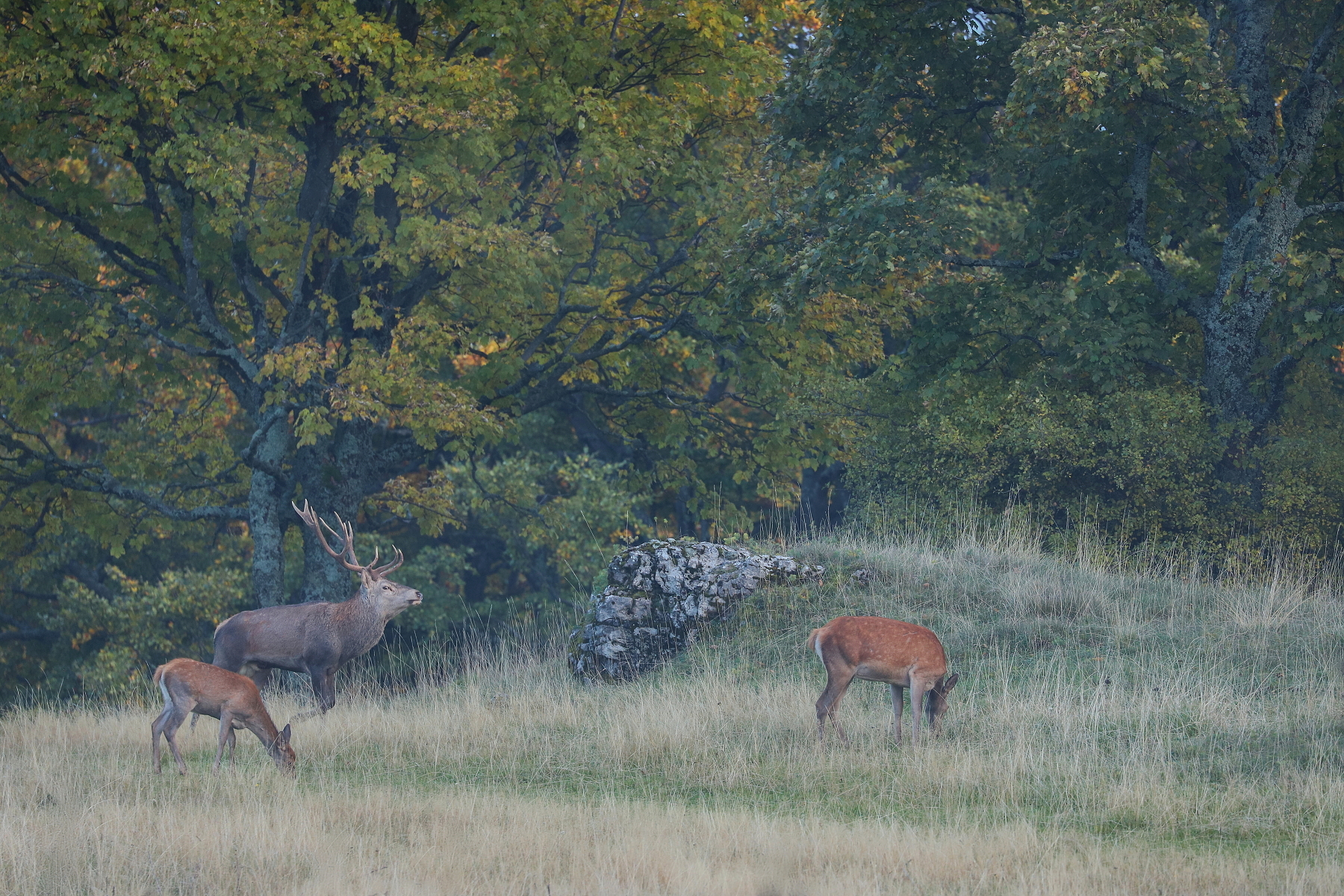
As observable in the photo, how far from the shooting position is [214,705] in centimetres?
1020

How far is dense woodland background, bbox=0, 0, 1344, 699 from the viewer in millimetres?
16078

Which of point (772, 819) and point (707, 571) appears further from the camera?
point (707, 571)

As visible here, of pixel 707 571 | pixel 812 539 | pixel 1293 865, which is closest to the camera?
pixel 1293 865

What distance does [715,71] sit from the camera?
1838 centimetres

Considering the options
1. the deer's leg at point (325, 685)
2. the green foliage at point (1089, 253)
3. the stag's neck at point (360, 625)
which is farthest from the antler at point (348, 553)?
the green foliage at point (1089, 253)

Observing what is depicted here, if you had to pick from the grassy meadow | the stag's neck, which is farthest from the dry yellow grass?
the stag's neck

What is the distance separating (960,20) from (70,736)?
15.8 meters

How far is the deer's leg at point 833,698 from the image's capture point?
10.1 m

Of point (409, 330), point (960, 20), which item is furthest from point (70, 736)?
point (960, 20)

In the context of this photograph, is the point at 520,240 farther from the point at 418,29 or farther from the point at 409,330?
the point at 418,29

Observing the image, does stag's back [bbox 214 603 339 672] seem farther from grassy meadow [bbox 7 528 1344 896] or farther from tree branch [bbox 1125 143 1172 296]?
tree branch [bbox 1125 143 1172 296]

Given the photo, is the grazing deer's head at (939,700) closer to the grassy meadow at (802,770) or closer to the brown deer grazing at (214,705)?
the grassy meadow at (802,770)

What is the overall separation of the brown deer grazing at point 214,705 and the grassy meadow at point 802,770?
0.92 ft

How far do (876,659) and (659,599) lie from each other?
5256 mm
